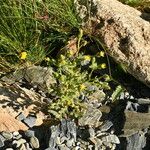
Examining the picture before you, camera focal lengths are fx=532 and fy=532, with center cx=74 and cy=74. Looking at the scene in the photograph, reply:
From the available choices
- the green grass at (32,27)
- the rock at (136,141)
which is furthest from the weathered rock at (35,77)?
the rock at (136,141)

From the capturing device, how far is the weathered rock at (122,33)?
15.7 feet

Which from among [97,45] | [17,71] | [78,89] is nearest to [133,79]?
[97,45]

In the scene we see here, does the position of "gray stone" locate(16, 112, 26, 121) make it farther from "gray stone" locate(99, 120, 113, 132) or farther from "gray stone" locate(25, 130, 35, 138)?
"gray stone" locate(99, 120, 113, 132)

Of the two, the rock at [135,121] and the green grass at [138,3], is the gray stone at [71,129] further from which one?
the green grass at [138,3]

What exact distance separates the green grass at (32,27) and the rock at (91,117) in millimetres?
776

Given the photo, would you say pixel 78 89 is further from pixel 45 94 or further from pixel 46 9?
pixel 46 9

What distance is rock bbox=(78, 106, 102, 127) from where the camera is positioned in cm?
450

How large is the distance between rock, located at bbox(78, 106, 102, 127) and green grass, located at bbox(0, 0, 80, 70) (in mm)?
776

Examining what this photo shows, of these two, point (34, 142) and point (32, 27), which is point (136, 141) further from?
point (32, 27)

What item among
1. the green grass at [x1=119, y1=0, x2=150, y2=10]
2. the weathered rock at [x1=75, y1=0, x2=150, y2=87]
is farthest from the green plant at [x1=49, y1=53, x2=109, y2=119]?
the green grass at [x1=119, y1=0, x2=150, y2=10]

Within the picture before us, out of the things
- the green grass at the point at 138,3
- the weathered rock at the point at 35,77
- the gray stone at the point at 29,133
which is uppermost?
the green grass at the point at 138,3

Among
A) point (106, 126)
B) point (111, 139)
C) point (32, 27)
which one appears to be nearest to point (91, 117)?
point (106, 126)

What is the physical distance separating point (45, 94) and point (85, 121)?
500 millimetres

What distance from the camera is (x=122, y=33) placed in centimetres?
484
